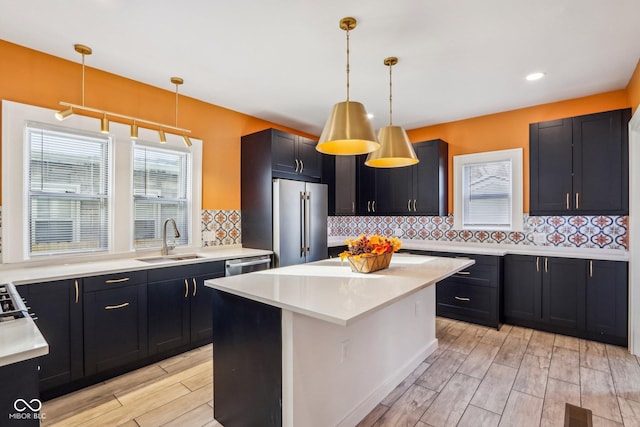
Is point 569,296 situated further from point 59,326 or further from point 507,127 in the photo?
point 59,326

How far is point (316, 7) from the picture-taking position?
2.06 meters

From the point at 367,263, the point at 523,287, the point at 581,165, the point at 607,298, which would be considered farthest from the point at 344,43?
the point at 607,298

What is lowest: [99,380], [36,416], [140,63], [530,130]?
[99,380]

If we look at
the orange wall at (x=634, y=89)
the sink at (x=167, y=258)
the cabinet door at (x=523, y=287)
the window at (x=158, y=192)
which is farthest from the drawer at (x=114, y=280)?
the orange wall at (x=634, y=89)

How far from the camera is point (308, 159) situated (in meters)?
4.30

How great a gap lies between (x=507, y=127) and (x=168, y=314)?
442cm

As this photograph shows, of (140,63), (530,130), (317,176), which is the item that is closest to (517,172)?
(530,130)

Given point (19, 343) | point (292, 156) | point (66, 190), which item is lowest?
Answer: point (19, 343)

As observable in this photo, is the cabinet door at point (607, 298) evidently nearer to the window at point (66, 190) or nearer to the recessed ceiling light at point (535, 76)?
the recessed ceiling light at point (535, 76)

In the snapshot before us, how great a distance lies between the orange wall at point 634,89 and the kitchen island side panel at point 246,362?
363cm

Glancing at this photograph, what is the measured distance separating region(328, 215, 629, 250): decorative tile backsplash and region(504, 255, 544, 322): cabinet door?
456mm

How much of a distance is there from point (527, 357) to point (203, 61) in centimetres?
394

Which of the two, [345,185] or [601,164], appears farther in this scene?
[345,185]

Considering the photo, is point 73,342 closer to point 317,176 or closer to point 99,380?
point 99,380
